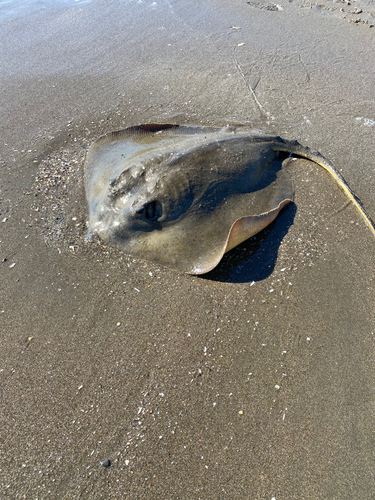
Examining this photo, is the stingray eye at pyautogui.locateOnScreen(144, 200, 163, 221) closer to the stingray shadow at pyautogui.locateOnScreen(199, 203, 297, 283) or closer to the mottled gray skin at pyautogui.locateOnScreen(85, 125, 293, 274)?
the mottled gray skin at pyautogui.locateOnScreen(85, 125, 293, 274)

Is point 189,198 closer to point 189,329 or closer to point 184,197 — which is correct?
point 184,197

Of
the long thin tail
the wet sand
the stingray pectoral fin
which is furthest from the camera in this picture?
the long thin tail

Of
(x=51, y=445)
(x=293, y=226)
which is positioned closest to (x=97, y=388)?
(x=51, y=445)

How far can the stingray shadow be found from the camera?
3916 mm

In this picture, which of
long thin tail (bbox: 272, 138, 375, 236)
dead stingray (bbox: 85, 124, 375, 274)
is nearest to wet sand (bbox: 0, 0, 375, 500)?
long thin tail (bbox: 272, 138, 375, 236)

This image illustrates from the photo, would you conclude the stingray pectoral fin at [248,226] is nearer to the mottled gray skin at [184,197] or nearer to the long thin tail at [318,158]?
the mottled gray skin at [184,197]

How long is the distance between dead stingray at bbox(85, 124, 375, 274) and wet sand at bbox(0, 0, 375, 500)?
10.8 inches

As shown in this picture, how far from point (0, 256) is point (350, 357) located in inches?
170

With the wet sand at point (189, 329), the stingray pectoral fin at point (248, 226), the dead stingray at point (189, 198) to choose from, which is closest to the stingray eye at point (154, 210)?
the dead stingray at point (189, 198)

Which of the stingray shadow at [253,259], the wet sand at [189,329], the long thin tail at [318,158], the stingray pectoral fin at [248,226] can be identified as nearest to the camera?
the wet sand at [189,329]

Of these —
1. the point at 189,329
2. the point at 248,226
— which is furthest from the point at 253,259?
the point at 189,329

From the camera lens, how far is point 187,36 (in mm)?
8289

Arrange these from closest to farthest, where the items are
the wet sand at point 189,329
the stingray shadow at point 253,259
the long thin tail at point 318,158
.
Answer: the wet sand at point 189,329
the stingray shadow at point 253,259
the long thin tail at point 318,158

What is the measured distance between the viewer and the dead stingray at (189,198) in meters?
3.85
